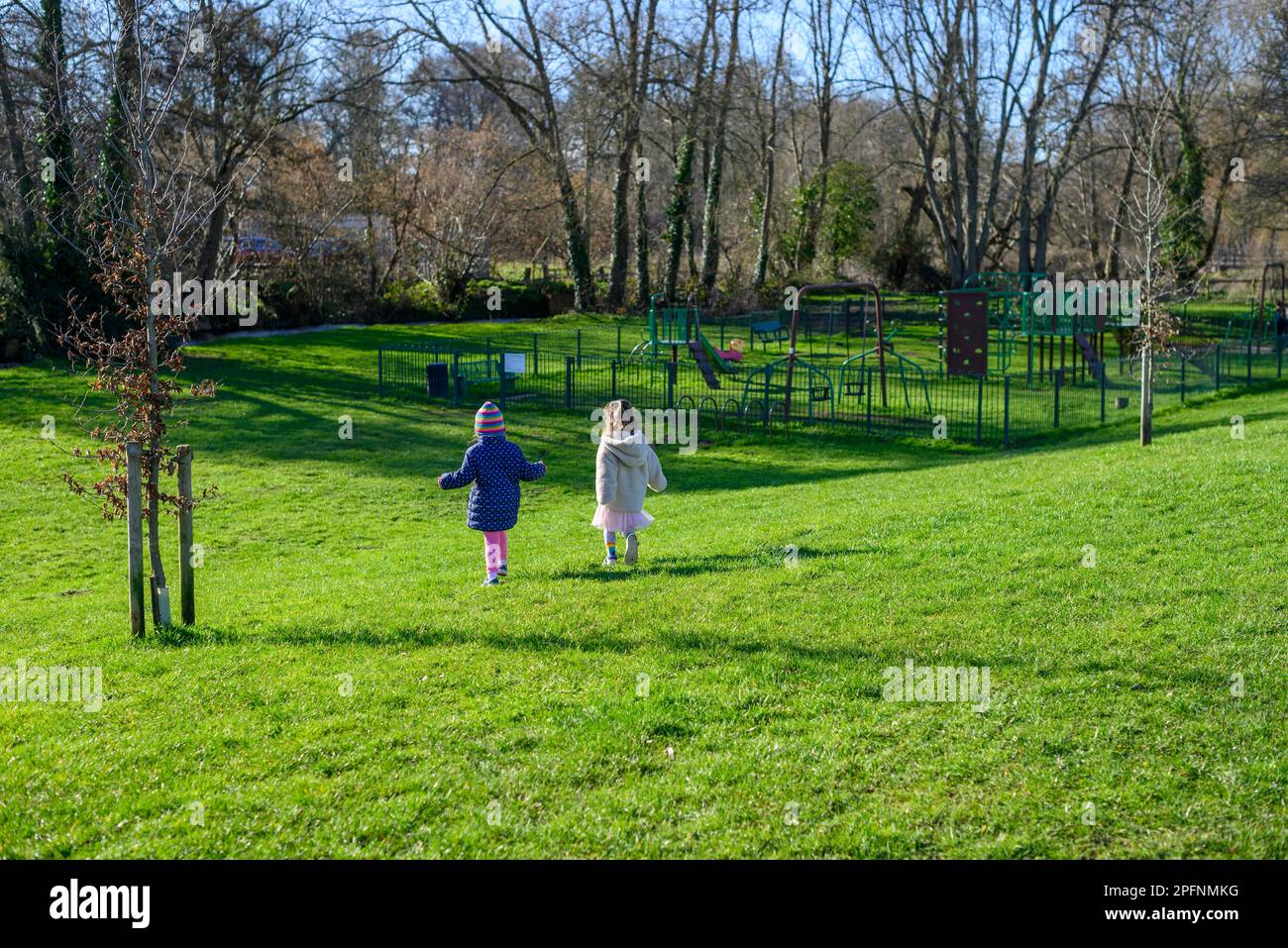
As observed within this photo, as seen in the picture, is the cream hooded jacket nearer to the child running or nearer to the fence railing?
the child running

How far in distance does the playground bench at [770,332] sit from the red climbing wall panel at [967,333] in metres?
8.60

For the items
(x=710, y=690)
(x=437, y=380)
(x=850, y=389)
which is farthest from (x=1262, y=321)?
(x=710, y=690)

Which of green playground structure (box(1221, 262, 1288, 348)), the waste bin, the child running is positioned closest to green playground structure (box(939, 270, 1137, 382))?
green playground structure (box(1221, 262, 1288, 348))

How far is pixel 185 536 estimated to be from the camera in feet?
29.7

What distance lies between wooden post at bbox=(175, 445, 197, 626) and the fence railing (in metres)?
15.6

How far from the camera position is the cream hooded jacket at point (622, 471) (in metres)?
10.8

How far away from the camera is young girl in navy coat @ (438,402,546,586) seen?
10.4 meters

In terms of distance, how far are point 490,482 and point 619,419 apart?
1345 mm

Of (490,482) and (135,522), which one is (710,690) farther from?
(135,522)

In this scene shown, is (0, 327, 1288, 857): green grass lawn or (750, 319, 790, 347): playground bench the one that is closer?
(0, 327, 1288, 857): green grass lawn

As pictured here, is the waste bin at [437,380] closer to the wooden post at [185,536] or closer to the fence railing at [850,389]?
the fence railing at [850,389]

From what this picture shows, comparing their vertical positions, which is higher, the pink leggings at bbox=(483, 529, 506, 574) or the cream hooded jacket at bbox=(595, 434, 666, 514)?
the cream hooded jacket at bbox=(595, 434, 666, 514)

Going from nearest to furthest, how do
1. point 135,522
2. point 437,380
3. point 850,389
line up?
1. point 135,522
2. point 437,380
3. point 850,389

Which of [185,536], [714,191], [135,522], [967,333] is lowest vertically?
[185,536]
